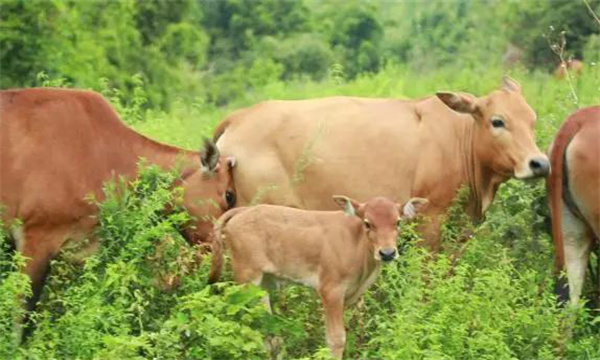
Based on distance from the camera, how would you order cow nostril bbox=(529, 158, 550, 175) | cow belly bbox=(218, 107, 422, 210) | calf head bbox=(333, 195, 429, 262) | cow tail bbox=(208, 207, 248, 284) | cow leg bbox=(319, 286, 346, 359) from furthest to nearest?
cow belly bbox=(218, 107, 422, 210), cow nostril bbox=(529, 158, 550, 175), cow tail bbox=(208, 207, 248, 284), cow leg bbox=(319, 286, 346, 359), calf head bbox=(333, 195, 429, 262)

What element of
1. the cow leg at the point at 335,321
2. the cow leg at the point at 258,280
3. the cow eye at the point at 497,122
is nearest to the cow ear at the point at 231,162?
the cow leg at the point at 258,280

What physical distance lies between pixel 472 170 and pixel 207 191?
5.87 feet

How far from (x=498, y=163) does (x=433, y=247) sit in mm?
718

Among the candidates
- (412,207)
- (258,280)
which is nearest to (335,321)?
(258,280)

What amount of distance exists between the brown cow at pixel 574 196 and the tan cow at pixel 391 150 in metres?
0.26

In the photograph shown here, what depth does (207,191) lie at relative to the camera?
30.9 ft

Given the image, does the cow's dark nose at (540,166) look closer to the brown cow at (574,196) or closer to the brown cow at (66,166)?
the brown cow at (574,196)

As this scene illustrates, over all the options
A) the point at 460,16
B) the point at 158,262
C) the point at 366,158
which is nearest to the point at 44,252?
the point at 158,262

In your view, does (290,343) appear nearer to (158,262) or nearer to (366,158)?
(158,262)

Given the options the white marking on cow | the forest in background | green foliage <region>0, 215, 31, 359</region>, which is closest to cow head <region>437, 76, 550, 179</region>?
the white marking on cow

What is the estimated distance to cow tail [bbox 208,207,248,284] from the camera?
28.2ft

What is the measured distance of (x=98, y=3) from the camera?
2752 cm

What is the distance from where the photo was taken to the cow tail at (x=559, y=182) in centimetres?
911

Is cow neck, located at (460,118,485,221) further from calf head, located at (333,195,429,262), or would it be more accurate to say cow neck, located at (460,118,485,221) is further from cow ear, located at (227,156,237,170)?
cow ear, located at (227,156,237,170)
